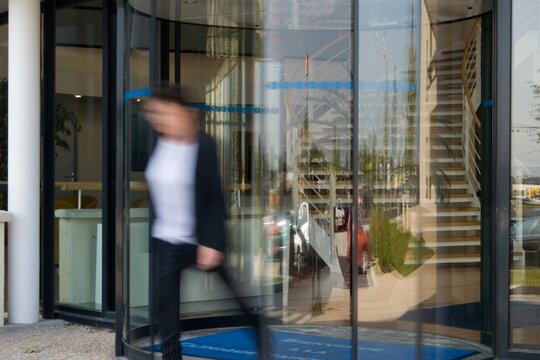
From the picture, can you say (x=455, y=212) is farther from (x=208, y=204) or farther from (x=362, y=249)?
(x=208, y=204)

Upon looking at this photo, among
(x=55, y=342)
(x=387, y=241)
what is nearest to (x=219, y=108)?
(x=387, y=241)

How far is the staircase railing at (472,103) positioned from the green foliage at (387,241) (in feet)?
2.97

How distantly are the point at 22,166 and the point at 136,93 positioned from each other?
6.67ft

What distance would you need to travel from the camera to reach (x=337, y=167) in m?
6.18

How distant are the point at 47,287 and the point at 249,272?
2.66m

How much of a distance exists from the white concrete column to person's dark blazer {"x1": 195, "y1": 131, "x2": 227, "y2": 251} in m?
Result: 3.70

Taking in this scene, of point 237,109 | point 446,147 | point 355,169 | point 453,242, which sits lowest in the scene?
point 453,242

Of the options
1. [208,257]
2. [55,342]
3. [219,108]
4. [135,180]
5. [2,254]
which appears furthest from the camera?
[2,254]

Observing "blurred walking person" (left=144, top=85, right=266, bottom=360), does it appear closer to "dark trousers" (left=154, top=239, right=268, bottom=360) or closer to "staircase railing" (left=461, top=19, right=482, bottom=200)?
"dark trousers" (left=154, top=239, right=268, bottom=360)

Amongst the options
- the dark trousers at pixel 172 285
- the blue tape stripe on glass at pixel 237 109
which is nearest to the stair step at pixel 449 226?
the blue tape stripe on glass at pixel 237 109

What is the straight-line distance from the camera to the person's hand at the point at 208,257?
407 centimetres

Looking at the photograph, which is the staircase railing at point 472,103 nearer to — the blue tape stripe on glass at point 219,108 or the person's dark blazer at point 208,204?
the blue tape stripe on glass at point 219,108

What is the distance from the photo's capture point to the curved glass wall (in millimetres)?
5480

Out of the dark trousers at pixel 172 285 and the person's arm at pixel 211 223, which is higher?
the person's arm at pixel 211 223
